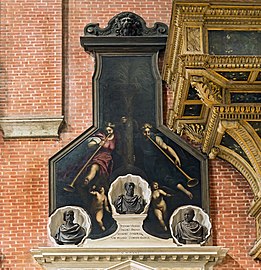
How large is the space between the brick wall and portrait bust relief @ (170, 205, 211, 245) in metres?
0.20

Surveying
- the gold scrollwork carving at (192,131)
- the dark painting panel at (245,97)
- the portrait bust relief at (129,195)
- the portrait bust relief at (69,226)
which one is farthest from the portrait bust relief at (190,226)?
the dark painting panel at (245,97)

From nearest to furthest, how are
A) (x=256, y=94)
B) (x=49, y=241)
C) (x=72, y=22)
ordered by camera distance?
(x=256, y=94) < (x=49, y=241) < (x=72, y=22)

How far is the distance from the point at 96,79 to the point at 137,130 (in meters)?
1.00

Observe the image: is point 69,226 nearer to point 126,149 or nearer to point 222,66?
point 126,149

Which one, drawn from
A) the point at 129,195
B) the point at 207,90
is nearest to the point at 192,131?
the point at 129,195

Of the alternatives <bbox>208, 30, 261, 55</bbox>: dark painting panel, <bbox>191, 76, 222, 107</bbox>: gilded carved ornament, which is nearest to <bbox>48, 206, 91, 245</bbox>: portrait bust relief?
<bbox>191, 76, 222, 107</bbox>: gilded carved ornament

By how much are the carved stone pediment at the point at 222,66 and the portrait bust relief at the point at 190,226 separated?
833 millimetres

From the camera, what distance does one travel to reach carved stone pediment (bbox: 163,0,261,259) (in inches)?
501

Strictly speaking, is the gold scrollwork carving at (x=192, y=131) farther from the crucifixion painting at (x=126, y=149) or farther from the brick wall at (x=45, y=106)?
the brick wall at (x=45, y=106)

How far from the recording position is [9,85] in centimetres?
1521

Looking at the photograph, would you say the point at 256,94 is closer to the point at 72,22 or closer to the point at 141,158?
the point at 141,158

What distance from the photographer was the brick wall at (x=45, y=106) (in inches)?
573

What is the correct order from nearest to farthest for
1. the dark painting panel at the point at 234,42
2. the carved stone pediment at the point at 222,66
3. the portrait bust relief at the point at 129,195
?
the carved stone pediment at the point at 222,66
the dark painting panel at the point at 234,42
the portrait bust relief at the point at 129,195

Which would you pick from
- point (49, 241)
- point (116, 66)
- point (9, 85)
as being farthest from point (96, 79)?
point (49, 241)
